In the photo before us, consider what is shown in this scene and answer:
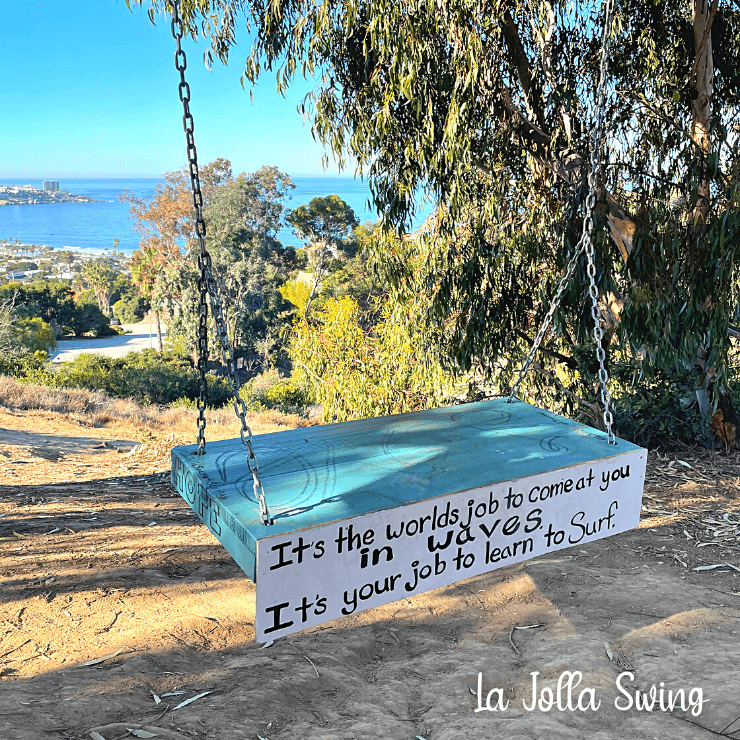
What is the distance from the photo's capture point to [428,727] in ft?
7.01

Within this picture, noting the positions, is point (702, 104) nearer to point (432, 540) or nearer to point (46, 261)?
point (432, 540)

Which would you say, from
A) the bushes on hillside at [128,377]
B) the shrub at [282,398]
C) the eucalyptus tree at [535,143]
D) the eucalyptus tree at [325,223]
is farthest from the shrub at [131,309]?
the eucalyptus tree at [535,143]

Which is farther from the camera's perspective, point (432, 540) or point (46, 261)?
point (46, 261)

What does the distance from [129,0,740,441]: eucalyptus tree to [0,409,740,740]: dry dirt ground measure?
1.62m

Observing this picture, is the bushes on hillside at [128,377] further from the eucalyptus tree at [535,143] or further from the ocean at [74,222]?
the ocean at [74,222]

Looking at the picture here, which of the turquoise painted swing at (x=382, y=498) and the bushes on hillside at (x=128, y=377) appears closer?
the turquoise painted swing at (x=382, y=498)

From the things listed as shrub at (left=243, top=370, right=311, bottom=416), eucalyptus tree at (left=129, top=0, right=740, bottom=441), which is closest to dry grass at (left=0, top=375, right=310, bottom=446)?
eucalyptus tree at (left=129, top=0, right=740, bottom=441)

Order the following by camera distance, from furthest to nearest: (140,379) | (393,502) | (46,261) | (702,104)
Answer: (46,261) → (140,379) → (702,104) → (393,502)

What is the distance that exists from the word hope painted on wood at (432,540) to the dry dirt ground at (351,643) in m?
0.76

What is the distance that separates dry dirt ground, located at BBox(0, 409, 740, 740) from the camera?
2113 mm

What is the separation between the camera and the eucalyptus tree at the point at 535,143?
165 inches

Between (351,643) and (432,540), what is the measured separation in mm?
1440

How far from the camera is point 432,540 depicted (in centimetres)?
156

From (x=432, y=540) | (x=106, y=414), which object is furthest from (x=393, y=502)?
(x=106, y=414)
